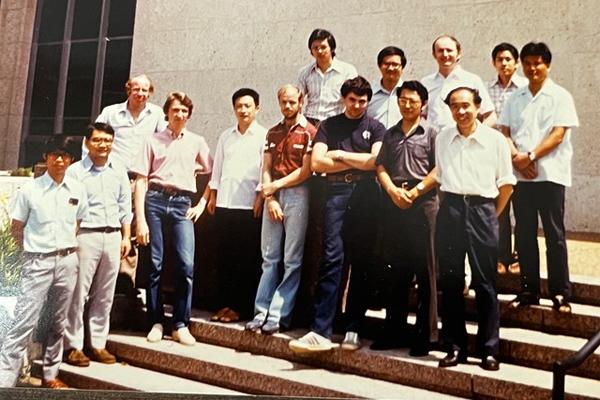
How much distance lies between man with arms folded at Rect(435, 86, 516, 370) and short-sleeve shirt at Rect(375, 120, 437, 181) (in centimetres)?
8

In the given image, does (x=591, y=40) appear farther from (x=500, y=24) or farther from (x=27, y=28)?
(x=27, y=28)

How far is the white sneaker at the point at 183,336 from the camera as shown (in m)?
2.78

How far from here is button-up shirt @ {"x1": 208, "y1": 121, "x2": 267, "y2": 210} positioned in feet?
9.99

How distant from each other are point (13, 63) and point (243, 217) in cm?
147

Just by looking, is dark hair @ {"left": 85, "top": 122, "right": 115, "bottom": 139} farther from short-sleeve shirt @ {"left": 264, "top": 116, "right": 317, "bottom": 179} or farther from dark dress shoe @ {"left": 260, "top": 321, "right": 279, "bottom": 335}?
dark dress shoe @ {"left": 260, "top": 321, "right": 279, "bottom": 335}

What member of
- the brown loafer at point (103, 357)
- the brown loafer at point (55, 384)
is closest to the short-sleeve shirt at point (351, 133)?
the brown loafer at point (103, 357)

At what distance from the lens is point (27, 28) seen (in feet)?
9.42

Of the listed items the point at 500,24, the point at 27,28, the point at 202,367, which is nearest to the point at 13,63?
the point at 27,28

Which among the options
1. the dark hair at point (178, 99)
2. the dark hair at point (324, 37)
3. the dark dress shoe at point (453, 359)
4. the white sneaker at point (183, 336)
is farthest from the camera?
the dark hair at point (324, 37)

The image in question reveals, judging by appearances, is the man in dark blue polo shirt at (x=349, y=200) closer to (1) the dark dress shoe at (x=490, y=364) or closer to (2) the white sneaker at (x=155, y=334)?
(1) the dark dress shoe at (x=490, y=364)

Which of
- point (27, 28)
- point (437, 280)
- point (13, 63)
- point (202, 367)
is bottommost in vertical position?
point (202, 367)

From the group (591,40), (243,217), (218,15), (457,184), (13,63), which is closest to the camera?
(457,184)

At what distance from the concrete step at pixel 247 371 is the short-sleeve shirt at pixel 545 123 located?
117 cm

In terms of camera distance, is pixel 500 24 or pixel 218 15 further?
pixel 218 15
